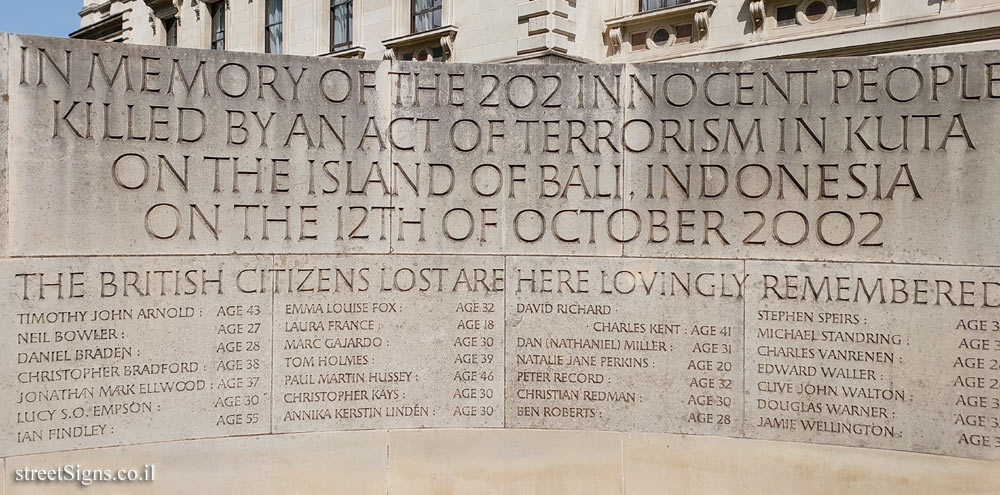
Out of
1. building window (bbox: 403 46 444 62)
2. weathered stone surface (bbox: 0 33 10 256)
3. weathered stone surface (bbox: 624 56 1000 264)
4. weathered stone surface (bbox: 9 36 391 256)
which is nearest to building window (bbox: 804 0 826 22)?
building window (bbox: 403 46 444 62)

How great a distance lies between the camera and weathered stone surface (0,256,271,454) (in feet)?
17.0

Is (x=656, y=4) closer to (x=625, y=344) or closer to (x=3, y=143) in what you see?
(x=625, y=344)

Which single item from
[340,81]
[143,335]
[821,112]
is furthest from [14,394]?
[821,112]

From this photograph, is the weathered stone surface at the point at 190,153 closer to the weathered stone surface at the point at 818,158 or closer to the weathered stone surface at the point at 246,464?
the weathered stone surface at the point at 246,464

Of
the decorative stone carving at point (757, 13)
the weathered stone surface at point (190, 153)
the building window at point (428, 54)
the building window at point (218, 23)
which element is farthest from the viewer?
the building window at point (218, 23)

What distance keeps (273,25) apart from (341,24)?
3.92 metres

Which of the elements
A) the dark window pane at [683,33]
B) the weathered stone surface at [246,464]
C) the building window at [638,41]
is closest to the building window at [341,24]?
the building window at [638,41]

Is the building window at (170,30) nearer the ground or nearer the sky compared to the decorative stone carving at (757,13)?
nearer the sky

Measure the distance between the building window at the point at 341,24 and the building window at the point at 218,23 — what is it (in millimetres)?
6551

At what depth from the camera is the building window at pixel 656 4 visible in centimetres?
1591

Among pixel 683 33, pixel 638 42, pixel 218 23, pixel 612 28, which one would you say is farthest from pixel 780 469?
pixel 218 23

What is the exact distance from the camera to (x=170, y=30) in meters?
29.0

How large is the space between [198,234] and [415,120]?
1771 mm

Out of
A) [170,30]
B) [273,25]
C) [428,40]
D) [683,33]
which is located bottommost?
[683,33]
